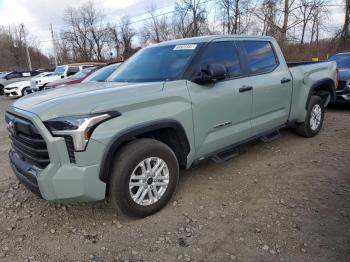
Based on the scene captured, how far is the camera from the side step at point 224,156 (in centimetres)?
414

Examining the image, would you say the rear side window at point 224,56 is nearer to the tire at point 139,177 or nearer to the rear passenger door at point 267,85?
the rear passenger door at point 267,85

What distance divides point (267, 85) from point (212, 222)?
216cm

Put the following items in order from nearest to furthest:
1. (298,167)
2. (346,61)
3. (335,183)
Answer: (335,183) < (298,167) < (346,61)

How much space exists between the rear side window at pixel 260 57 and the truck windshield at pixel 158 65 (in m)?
0.96

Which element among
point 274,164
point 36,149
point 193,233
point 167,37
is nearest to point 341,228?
point 193,233

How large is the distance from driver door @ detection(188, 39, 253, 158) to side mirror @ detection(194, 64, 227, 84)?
0.08m

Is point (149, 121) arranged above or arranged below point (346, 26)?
below

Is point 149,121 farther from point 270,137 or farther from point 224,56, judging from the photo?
point 270,137

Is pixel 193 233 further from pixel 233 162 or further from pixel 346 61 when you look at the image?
pixel 346 61

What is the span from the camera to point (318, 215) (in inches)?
133

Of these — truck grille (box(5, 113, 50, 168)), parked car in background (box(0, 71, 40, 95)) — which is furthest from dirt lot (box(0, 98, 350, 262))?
parked car in background (box(0, 71, 40, 95))

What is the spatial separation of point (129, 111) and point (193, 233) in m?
1.30

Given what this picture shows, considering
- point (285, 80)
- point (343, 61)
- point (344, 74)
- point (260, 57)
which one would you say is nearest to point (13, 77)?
point (343, 61)

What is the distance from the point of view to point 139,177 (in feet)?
10.8
